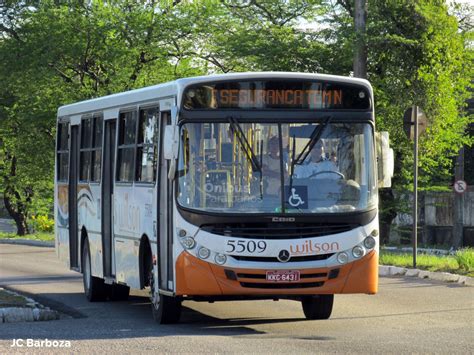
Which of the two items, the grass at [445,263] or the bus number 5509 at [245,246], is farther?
the grass at [445,263]

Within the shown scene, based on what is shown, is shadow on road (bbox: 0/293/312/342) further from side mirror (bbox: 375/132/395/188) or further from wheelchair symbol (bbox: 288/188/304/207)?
side mirror (bbox: 375/132/395/188)

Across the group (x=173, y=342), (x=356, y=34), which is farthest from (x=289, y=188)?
(x=356, y=34)

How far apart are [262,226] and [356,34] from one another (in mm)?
18043

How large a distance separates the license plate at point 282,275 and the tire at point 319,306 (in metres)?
1.48

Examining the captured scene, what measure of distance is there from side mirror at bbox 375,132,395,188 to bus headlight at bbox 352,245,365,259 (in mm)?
895

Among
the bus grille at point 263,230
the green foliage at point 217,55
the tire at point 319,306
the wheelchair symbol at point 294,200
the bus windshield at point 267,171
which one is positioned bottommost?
the tire at point 319,306

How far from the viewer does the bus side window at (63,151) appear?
20.4 meters

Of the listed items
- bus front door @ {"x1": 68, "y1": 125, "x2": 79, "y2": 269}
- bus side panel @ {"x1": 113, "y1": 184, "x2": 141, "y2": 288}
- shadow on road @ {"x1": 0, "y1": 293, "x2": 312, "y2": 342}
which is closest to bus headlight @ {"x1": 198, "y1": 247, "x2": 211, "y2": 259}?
shadow on road @ {"x1": 0, "y1": 293, "x2": 312, "y2": 342}

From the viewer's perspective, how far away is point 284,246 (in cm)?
1349

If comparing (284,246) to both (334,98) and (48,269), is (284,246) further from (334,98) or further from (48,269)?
(48,269)

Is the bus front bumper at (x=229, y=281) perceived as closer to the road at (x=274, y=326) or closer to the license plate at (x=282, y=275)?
the license plate at (x=282, y=275)

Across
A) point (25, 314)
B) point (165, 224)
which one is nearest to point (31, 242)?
point (25, 314)

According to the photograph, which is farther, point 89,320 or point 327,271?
point 89,320

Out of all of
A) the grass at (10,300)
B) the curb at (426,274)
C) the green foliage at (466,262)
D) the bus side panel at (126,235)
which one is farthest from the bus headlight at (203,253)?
the green foliage at (466,262)
